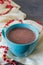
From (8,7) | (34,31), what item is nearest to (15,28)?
(34,31)

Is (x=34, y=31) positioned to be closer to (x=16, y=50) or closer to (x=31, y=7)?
(x=16, y=50)

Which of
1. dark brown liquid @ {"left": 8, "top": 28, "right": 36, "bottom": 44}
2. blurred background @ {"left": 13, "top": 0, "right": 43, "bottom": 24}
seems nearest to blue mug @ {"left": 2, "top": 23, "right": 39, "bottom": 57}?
dark brown liquid @ {"left": 8, "top": 28, "right": 36, "bottom": 44}

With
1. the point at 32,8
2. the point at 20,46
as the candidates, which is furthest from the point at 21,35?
the point at 32,8

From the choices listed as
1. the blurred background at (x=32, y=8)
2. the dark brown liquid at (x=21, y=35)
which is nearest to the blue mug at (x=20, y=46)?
the dark brown liquid at (x=21, y=35)

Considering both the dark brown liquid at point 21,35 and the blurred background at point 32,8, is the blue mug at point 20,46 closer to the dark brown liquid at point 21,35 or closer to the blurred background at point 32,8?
the dark brown liquid at point 21,35

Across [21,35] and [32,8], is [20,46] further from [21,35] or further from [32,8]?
[32,8]
